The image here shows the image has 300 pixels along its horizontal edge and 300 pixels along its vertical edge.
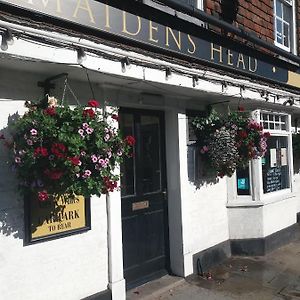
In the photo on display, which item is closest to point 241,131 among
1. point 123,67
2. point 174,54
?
point 174,54

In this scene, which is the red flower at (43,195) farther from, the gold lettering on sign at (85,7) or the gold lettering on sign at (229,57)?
the gold lettering on sign at (229,57)

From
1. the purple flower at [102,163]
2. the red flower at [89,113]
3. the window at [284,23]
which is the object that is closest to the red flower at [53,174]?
the purple flower at [102,163]

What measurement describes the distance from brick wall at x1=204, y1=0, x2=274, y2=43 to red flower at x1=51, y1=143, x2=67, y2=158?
3.98m

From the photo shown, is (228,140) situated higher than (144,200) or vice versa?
(228,140)

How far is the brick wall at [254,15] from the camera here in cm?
660

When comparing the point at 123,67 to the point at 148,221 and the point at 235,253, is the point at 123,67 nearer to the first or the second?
the point at 148,221

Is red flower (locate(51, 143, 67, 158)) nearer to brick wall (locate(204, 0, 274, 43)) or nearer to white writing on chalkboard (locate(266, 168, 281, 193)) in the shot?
brick wall (locate(204, 0, 274, 43))

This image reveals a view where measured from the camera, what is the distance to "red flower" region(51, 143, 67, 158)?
3.33m

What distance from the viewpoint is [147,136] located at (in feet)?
18.7

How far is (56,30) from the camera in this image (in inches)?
155

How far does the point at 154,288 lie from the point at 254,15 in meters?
5.06

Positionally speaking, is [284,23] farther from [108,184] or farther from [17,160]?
[17,160]

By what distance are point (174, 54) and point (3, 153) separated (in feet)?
A: 8.94

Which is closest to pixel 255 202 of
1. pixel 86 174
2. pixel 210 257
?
pixel 210 257
